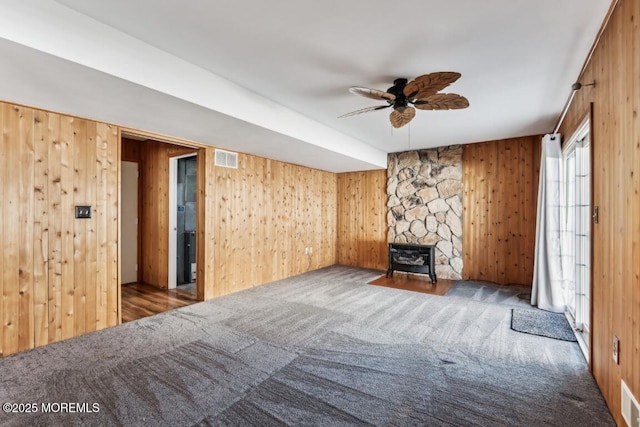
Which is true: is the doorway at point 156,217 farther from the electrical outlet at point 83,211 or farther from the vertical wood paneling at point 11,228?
the vertical wood paneling at point 11,228

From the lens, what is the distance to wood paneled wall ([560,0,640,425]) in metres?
1.42

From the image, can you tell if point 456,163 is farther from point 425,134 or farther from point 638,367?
point 638,367

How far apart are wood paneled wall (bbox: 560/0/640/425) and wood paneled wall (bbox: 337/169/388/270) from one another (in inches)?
161

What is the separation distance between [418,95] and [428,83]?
0.26 metres

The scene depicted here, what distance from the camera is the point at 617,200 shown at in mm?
1633

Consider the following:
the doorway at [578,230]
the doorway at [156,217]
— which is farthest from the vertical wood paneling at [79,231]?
the doorway at [578,230]

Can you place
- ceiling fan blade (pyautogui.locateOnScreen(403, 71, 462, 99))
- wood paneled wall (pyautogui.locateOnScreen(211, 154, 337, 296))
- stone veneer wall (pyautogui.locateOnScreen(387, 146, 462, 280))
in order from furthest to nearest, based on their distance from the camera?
stone veneer wall (pyautogui.locateOnScreen(387, 146, 462, 280))
wood paneled wall (pyautogui.locateOnScreen(211, 154, 337, 296))
ceiling fan blade (pyautogui.locateOnScreen(403, 71, 462, 99))

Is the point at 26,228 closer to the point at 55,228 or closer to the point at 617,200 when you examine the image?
the point at 55,228

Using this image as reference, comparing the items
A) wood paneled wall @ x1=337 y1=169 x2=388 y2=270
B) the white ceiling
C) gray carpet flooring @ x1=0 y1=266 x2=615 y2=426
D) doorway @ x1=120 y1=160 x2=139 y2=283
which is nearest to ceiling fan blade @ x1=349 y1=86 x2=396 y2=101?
the white ceiling

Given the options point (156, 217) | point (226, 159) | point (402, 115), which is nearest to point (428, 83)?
point (402, 115)

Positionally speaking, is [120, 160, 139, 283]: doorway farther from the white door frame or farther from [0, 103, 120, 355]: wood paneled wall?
[0, 103, 120, 355]: wood paneled wall

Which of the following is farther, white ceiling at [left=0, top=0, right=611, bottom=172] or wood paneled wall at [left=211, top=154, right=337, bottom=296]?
wood paneled wall at [left=211, top=154, right=337, bottom=296]

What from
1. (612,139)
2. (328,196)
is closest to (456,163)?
(328,196)

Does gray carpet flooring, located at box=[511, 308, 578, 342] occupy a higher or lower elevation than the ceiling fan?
lower
